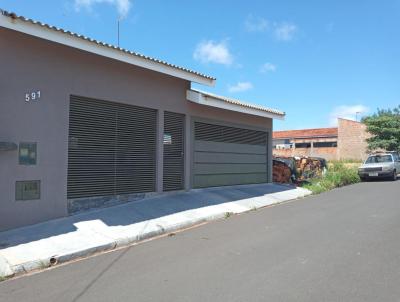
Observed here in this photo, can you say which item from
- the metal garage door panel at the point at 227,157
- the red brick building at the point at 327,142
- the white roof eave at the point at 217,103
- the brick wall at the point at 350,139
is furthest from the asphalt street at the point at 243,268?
the brick wall at the point at 350,139

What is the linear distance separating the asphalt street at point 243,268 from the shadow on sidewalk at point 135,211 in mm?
1428

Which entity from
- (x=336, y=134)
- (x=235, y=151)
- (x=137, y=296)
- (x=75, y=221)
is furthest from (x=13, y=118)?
(x=336, y=134)

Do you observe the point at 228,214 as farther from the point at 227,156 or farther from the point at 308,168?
the point at 308,168

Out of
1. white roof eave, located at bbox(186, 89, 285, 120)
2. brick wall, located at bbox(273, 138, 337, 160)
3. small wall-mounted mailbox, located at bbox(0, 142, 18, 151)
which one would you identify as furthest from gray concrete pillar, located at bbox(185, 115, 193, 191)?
brick wall, located at bbox(273, 138, 337, 160)

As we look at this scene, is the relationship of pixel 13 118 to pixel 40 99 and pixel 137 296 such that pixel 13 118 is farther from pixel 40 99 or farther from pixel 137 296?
pixel 137 296

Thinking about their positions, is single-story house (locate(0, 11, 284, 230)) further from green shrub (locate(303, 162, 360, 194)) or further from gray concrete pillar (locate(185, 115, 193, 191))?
green shrub (locate(303, 162, 360, 194))

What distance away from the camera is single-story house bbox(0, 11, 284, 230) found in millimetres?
9030

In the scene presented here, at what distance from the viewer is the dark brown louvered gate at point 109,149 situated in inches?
408

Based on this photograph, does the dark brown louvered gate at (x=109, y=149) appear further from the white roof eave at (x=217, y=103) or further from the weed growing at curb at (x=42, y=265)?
the weed growing at curb at (x=42, y=265)

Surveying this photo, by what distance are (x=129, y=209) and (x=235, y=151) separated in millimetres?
6389

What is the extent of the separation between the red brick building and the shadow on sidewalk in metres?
29.3

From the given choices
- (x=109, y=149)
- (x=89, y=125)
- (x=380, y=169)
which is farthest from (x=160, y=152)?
(x=380, y=169)

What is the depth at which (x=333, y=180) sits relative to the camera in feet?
65.0

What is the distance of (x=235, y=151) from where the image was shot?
16.2 m
